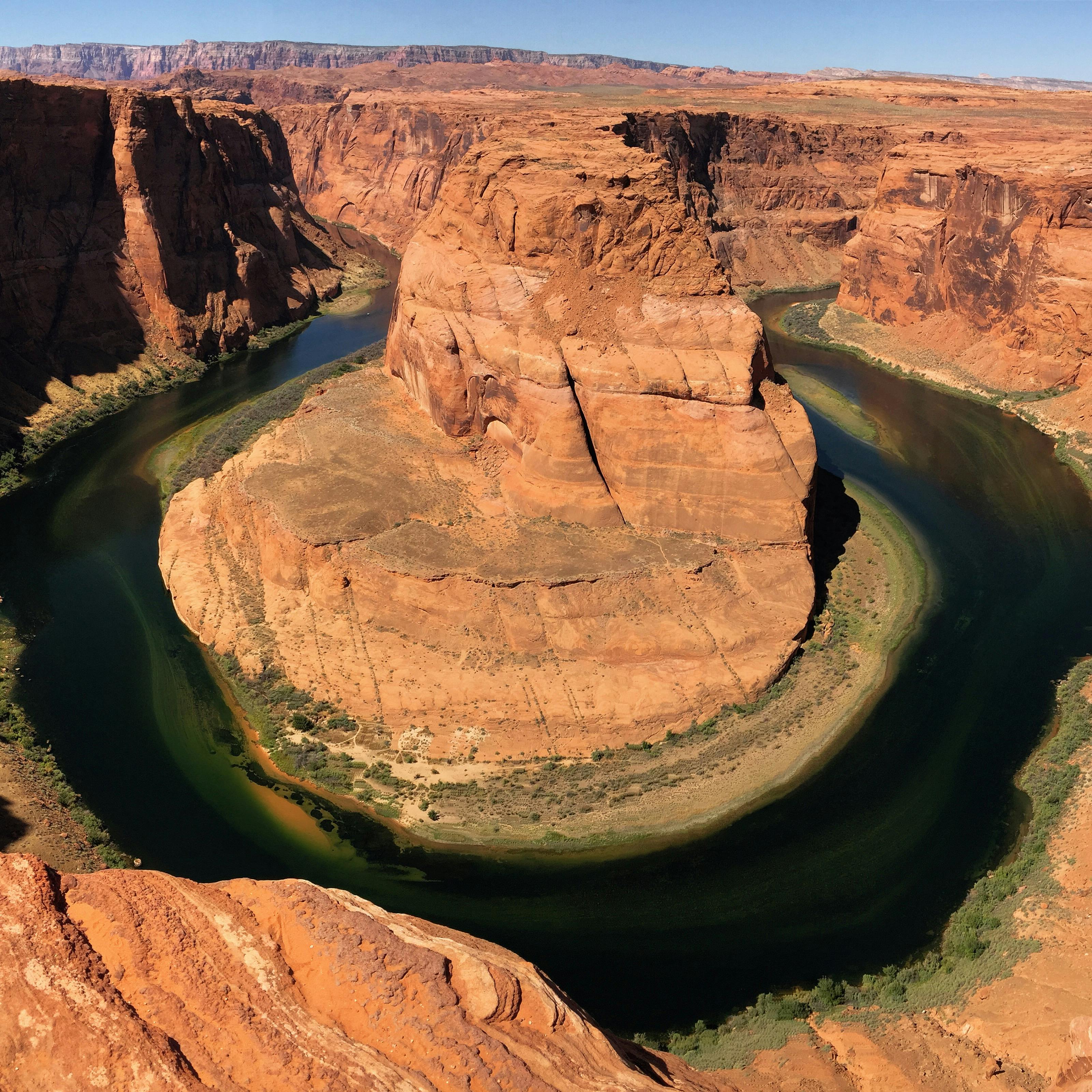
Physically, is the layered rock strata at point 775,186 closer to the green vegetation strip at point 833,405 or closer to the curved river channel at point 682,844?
the green vegetation strip at point 833,405

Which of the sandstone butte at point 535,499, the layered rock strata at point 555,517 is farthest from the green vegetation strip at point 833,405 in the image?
the layered rock strata at point 555,517

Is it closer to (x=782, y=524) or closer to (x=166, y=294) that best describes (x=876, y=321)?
(x=782, y=524)

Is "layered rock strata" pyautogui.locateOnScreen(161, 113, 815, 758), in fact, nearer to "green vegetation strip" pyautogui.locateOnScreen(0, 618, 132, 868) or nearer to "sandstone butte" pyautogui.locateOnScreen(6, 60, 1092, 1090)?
"sandstone butte" pyautogui.locateOnScreen(6, 60, 1092, 1090)

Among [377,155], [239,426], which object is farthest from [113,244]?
[377,155]

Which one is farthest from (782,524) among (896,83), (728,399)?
(896,83)

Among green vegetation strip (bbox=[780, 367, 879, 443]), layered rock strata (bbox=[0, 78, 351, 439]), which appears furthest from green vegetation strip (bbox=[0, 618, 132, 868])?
green vegetation strip (bbox=[780, 367, 879, 443])
